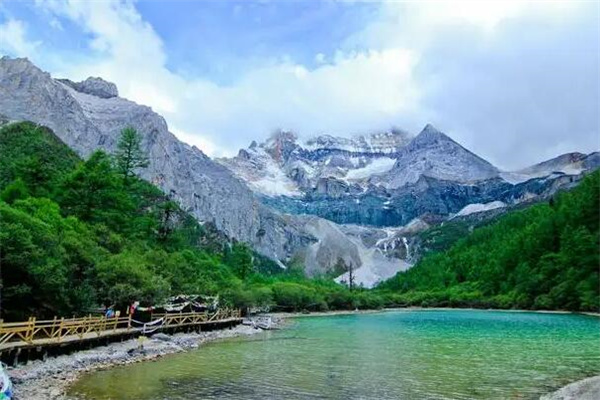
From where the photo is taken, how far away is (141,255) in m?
49.4

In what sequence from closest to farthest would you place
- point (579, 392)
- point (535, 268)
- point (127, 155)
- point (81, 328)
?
1. point (579, 392)
2. point (81, 328)
3. point (127, 155)
4. point (535, 268)

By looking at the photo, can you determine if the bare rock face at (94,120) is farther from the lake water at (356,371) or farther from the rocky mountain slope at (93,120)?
the lake water at (356,371)

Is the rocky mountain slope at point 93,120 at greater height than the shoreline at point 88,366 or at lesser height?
greater

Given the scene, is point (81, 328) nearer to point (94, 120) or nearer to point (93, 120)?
point (93, 120)

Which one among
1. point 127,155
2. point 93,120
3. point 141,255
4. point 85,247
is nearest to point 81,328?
point 85,247

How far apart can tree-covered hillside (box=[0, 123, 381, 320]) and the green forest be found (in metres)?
0.10

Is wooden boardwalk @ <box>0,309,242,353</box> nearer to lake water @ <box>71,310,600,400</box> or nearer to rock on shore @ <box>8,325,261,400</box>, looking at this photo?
rock on shore @ <box>8,325,261,400</box>

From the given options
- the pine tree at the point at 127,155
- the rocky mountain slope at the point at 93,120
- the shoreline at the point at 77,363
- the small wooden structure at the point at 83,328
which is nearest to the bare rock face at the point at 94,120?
the rocky mountain slope at the point at 93,120

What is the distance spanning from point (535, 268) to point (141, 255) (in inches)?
3002

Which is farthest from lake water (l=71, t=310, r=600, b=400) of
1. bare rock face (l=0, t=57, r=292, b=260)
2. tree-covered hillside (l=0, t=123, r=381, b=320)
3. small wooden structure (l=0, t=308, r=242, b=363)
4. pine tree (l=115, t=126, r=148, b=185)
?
bare rock face (l=0, t=57, r=292, b=260)

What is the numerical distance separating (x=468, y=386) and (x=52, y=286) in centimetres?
2114

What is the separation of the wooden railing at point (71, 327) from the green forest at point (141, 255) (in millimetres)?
1959

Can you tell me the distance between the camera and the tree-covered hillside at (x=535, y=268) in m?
82.8

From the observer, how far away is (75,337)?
28453 millimetres
